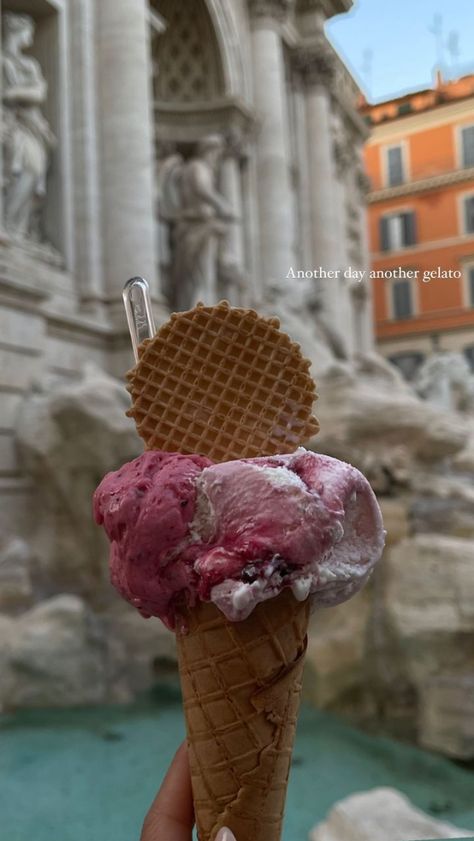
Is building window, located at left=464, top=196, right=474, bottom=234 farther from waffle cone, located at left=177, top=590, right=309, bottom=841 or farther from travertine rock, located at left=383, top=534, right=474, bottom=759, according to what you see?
waffle cone, located at left=177, top=590, right=309, bottom=841

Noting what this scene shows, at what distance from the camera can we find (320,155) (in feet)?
41.8

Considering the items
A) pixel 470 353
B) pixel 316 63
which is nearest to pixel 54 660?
pixel 316 63

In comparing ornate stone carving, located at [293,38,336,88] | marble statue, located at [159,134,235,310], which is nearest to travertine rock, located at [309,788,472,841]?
marble statue, located at [159,134,235,310]

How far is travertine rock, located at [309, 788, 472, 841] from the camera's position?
2.25 m

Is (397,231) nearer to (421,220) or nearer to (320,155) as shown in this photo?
(421,220)

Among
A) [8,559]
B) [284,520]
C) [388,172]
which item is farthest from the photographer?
[388,172]

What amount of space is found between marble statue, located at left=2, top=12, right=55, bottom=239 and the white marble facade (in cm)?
1

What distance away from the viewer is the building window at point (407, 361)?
57.6ft

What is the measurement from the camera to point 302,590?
43.2 inches

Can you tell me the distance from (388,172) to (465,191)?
269cm

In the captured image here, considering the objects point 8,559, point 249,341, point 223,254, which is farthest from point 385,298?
point 249,341

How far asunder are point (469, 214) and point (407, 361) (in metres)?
3.77

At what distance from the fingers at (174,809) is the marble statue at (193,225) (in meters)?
7.14

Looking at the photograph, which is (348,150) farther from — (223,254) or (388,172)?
(223,254)
